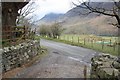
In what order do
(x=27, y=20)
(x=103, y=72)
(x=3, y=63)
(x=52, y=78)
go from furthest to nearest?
(x=27, y=20) < (x=3, y=63) < (x=52, y=78) < (x=103, y=72)

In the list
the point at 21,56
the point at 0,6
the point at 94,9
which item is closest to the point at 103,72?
the point at 94,9

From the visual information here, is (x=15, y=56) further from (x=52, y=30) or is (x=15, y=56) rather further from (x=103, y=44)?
(x=52, y=30)

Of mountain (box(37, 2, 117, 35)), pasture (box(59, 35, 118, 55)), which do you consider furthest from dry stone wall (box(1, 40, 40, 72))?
pasture (box(59, 35, 118, 55))

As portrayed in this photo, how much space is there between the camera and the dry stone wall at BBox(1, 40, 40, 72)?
13.1m

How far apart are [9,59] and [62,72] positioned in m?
3.06

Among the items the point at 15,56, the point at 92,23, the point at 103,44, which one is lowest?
the point at 103,44

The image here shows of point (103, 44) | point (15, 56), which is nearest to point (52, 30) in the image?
point (103, 44)

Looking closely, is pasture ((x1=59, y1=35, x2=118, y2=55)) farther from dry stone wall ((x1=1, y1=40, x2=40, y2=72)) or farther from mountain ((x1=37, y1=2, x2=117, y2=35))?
dry stone wall ((x1=1, y1=40, x2=40, y2=72))

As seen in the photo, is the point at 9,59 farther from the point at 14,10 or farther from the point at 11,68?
the point at 14,10

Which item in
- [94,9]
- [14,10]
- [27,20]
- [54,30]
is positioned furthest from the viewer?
[54,30]

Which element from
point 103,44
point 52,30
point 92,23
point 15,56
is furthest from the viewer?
point 92,23

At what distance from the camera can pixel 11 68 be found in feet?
45.3

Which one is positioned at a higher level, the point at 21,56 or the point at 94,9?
the point at 94,9

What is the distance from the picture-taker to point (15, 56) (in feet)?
48.1
